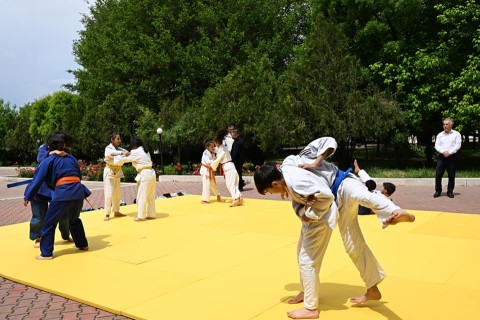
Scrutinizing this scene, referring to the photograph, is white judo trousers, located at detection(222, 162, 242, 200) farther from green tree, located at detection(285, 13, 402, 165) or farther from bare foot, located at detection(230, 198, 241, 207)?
green tree, located at detection(285, 13, 402, 165)

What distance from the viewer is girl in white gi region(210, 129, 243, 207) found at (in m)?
10.8

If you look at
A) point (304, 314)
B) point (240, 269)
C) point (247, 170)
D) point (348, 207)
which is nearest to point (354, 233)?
point (348, 207)

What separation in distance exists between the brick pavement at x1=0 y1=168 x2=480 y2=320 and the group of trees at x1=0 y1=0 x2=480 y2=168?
3592 mm

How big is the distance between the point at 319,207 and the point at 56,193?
403 centimetres

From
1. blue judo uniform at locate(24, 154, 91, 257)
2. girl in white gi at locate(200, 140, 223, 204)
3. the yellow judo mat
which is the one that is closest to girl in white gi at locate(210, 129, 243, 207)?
girl in white gi at locate(200, 140, 223, 204)

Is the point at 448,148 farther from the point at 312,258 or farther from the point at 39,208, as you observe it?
the point at 39,208

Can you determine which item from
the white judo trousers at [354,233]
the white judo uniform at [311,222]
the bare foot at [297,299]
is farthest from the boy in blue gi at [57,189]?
the white judo trousers at [354,233]

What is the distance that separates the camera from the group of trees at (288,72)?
16891 millimetres

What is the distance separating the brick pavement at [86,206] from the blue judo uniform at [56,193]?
0.84m

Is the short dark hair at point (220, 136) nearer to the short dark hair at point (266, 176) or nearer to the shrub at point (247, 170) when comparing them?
the shrub at point (247, 170)

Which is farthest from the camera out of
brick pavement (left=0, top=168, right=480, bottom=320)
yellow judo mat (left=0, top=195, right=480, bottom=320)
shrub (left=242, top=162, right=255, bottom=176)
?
shrub (left=242, top=162, right=255, bottom=176)

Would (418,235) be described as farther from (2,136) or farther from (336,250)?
(2,136)

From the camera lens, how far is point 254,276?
5328 millimetres

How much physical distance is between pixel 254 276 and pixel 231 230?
8.93 feet
